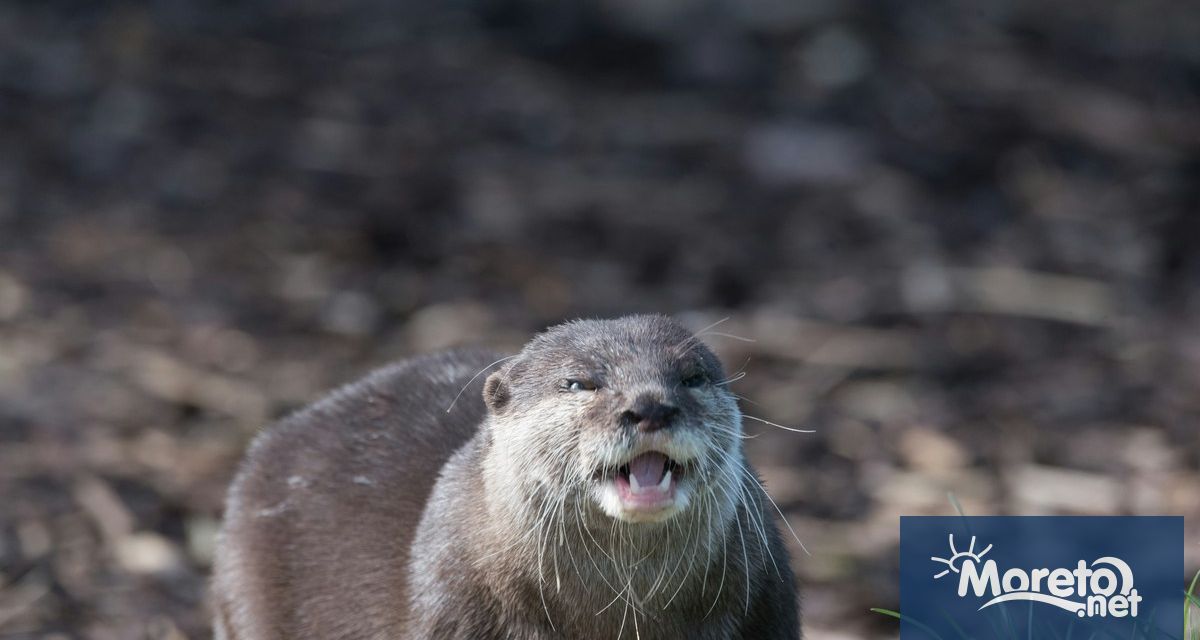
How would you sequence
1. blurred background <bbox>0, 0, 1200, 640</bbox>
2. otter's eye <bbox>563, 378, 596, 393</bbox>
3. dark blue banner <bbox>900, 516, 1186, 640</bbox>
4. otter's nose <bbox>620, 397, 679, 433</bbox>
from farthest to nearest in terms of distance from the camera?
1. blurred background <bbox>0, 0, 1200, 640</bbox>
2. dark blue banner <bbox>900, 516, 1186, 640</bbox>
3. otter's eye <bbox>563, 378, 596, 393</bbox>
4. otter's nose <bbox>620, 397, 679, 433</bbox>

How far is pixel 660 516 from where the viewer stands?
2.99 m

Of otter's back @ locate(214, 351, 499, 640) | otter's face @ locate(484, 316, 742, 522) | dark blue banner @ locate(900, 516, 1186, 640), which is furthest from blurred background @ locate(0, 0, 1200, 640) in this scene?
otter's face @ locate(484, 316, 742, 522)

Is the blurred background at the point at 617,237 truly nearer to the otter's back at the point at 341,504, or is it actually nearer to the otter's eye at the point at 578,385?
the otter's back at the point at 341,504

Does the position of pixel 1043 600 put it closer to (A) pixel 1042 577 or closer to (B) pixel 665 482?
(A) pixel 1042 577

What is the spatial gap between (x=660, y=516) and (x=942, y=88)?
5923 millimetres

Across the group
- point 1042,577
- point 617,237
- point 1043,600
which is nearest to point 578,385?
point 1043,600

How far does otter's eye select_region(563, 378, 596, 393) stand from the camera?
3.12 meters

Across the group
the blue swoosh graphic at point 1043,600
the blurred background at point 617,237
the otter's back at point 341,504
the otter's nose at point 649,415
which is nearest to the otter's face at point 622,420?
the otter's nose at point 649,415

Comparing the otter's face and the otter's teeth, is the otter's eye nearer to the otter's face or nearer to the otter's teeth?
the otter's face

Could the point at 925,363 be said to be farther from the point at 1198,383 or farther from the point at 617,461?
the point at 617,461

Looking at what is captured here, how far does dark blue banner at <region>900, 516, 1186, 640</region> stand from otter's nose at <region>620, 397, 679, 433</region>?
77cm

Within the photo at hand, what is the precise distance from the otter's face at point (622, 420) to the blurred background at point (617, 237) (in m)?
1.75

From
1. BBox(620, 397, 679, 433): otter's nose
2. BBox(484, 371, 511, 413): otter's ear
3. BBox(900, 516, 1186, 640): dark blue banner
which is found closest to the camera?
BBox(620, 397, 679, 433): otter's nose

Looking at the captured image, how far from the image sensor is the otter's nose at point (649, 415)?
2.94m
